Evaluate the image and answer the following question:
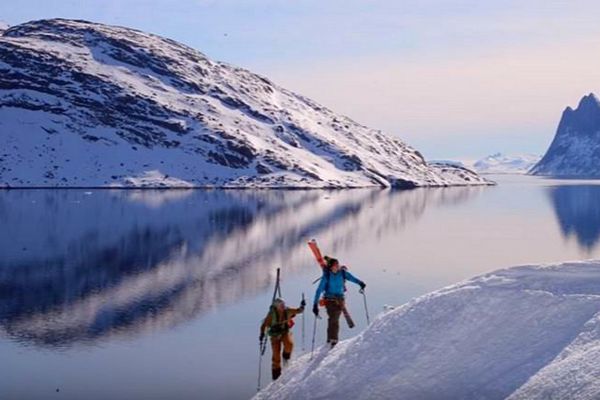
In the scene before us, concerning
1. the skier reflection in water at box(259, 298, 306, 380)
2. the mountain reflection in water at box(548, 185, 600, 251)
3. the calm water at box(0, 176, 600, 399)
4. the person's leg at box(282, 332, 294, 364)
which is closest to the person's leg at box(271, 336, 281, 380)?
the skier reflection in water at box(259, 298, 306, 380)

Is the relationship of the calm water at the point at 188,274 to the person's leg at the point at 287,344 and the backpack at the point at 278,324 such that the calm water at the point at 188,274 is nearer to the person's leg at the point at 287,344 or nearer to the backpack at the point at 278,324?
the person's leg at the point at 287,344

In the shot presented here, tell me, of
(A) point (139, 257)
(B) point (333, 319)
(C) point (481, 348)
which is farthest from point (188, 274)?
(C) point (481, 348)

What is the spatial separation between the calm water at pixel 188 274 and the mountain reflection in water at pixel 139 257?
142 mm

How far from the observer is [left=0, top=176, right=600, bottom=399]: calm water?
25.6 metres

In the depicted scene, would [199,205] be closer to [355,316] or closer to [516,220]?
[516,220]

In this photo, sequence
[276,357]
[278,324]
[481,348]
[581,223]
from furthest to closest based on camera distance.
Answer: [581,223] → [276,357] → [278,324] → [481,348]

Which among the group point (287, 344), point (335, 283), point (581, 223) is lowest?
point (287, 344)

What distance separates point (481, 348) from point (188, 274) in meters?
35.1

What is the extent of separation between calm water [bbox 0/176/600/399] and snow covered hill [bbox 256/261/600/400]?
14.9 feet

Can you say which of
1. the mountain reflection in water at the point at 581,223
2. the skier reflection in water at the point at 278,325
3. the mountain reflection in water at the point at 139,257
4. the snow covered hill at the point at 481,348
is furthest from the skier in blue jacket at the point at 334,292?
the mountain reflection in water at the point at 581,223

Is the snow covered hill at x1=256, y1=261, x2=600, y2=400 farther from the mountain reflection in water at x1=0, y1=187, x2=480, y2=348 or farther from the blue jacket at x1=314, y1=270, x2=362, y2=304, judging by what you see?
the mountain reflection in water at x1=0, y1=187, x2=480, y2=348

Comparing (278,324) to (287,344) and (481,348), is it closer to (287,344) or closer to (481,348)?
(287,344)

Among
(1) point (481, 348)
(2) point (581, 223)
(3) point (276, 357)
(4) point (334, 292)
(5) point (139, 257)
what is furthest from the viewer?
(2) point (581, 223)

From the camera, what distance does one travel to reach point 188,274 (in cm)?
5100
